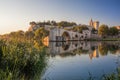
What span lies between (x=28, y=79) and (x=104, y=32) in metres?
81.7

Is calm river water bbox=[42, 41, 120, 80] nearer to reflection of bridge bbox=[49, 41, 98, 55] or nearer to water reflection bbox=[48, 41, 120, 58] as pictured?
water reflection bbox=[48, 41, 120, 58]

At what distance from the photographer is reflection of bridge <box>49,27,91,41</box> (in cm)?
8078

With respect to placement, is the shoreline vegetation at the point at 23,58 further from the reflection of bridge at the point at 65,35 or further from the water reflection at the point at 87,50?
the reflection of bridge at the point at 65,35

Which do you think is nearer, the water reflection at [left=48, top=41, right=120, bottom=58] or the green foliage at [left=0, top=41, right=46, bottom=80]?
the green foliage at [left=0, top=41, right=46, bottom=80]

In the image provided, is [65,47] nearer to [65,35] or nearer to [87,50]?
[87,50]

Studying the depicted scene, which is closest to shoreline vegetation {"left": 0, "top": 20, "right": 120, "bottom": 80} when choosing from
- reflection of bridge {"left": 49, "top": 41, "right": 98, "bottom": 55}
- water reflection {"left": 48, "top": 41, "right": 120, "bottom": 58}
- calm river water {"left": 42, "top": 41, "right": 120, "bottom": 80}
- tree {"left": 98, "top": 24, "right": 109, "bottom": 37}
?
calm river water {"left": 42, "top": 41, "right": 120, "bottom": 80}

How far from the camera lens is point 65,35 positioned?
3735 inches

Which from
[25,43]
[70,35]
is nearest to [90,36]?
[70,35]

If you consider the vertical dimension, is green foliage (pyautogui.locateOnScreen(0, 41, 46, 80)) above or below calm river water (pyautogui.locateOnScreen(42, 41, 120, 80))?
above

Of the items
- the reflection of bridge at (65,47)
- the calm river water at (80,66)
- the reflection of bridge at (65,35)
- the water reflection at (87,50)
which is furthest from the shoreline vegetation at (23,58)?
the reflection of bridge at (65,35)

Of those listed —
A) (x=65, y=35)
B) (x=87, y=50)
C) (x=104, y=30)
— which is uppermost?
(x=104, y=30)

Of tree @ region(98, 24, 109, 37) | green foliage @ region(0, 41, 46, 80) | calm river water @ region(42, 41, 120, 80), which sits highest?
tree @ region(98, 24, 109, 37)

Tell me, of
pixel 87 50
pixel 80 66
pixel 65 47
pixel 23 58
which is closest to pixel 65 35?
pixel 65 47

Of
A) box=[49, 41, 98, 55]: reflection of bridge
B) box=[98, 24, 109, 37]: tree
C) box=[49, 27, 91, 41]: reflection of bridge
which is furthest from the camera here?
box=[98, 24, 109, 37]: tree
